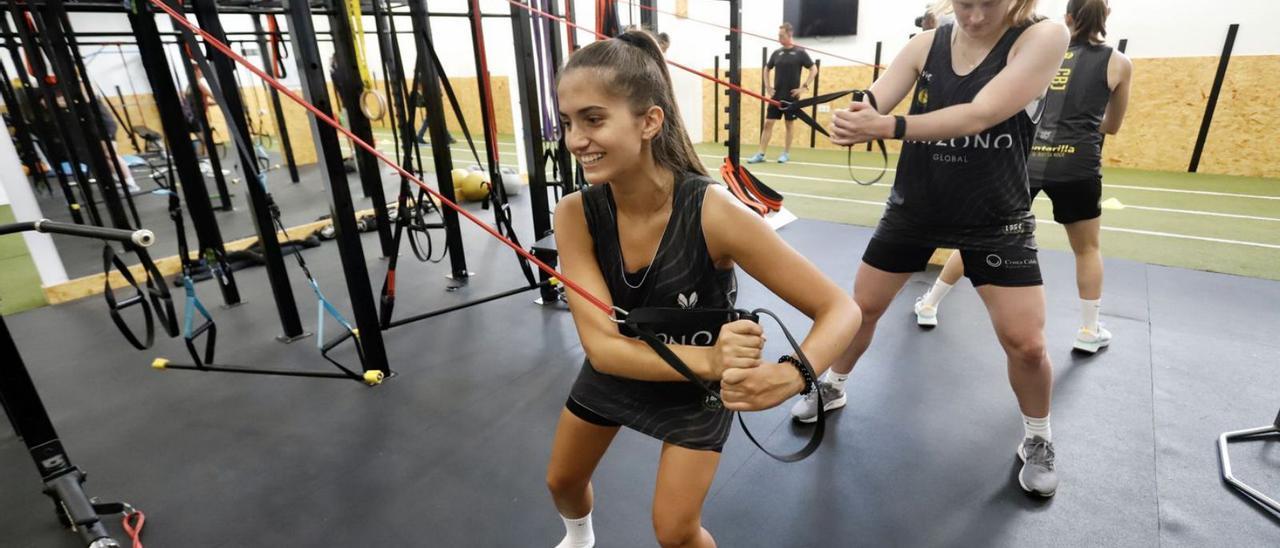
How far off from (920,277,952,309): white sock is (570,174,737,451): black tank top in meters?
2.28

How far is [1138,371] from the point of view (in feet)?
9.04

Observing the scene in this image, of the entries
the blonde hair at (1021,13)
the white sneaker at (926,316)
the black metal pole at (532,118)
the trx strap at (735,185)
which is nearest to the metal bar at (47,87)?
the black metal pole at (532,118)

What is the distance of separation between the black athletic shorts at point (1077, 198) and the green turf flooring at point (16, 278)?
20.0 ft

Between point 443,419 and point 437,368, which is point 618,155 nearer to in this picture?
point 443,419

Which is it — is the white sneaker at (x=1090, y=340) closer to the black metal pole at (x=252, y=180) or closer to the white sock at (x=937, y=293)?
the white sock at (x=937, y=293)

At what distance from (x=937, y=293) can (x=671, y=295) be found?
246cm

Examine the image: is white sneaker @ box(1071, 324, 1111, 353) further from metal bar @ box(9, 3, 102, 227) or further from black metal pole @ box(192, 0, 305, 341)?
metal bar @ box(9, 3, 102, 227)

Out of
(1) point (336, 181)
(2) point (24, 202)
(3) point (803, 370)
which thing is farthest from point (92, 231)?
(2) point (24, 202)

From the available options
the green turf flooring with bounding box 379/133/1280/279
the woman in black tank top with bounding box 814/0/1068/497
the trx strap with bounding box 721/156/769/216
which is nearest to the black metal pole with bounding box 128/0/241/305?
the woman in black tank top with bounding box 814/0/1068/497

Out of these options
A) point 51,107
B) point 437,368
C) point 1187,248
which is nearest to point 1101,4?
point 1187,248

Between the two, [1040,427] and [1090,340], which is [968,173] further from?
[1090,340]

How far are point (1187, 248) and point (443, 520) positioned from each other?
5.28 meters

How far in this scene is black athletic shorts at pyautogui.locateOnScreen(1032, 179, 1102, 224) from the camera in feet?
8.63

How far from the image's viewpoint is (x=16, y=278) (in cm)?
461
